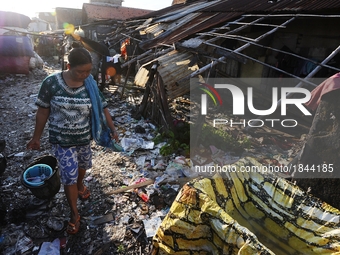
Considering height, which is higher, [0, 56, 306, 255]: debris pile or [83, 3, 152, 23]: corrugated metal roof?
[83, 3, 152, 23]: corrugated metal roof

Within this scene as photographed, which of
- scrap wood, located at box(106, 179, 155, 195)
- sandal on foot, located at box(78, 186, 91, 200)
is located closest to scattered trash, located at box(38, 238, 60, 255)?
sandal on foot, located at box(78, 186, 91, 200)

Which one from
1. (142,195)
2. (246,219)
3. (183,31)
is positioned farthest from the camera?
(183,31)

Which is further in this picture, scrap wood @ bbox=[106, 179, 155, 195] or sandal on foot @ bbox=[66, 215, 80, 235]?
scrap wood @ bbox=[106, 179, 155, 195]

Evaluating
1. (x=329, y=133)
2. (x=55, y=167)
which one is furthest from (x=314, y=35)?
(x=55, y=167)

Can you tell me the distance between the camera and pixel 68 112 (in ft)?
8.16

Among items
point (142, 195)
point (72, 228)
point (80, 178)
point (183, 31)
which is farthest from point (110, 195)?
point (183, 31)

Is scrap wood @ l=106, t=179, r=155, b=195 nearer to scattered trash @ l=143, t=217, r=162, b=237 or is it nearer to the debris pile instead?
the debris pile

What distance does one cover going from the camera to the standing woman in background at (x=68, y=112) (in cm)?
238

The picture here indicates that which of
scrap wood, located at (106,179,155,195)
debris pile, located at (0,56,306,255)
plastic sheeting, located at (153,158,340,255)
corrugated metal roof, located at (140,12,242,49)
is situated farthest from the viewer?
corrugated metal roof, located at (140,12,242,49)

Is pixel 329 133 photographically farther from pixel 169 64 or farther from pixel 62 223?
pixel 62 223

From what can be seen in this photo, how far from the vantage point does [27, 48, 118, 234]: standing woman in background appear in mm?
2377

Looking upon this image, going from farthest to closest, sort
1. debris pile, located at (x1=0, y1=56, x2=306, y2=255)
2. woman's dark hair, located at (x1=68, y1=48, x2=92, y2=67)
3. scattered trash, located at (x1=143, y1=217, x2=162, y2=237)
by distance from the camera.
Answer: scattered trash, located at (x1=143, y1=217, x2=162, y2=237), debris pile, located at (x1=0, y1=56, x2=306, y2=255), woman's dark hair, located at (x1=68, y1=48, x2=92, y2=67)

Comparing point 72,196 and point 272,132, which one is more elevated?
point 72,196

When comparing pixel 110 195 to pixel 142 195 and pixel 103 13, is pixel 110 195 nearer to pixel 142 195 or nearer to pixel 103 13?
pixel 142 195
